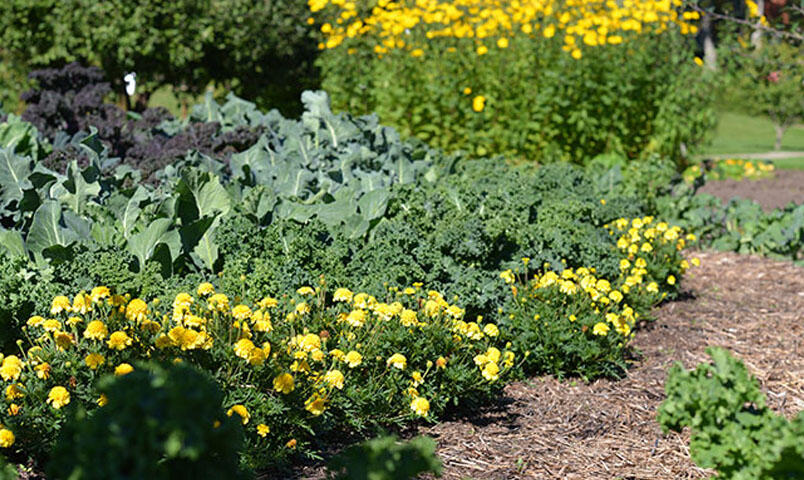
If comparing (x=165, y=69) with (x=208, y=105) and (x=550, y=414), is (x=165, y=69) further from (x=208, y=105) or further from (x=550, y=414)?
(x=550, y=414)

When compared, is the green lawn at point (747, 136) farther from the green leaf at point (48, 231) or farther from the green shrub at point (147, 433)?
the green shrub at point (147, 433)

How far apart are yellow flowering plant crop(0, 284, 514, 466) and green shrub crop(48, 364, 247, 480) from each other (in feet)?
3.20

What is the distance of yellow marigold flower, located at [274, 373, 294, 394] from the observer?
297 cm

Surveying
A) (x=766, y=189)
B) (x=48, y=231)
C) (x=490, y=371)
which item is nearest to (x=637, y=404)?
(x=490, y=371)

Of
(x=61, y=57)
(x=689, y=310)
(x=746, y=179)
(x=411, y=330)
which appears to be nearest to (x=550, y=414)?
(x=411, y=330)

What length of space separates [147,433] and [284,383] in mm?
1432

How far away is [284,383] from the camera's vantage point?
117 inches

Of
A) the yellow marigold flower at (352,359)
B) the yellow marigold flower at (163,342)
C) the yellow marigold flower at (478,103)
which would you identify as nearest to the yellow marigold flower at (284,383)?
the yellow marigold flower at (352,359)

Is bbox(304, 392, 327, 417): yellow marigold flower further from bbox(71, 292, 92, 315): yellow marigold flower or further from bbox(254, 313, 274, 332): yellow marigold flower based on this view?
bbox(71, 292, 92, 315): yellow marigold flower

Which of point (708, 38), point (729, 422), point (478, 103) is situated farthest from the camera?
point (708, 38)

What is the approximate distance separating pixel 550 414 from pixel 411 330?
31.1 inches

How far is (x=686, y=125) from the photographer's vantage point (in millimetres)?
9703

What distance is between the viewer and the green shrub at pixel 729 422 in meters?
2.12

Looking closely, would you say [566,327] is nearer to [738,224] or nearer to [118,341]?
[118,341]
